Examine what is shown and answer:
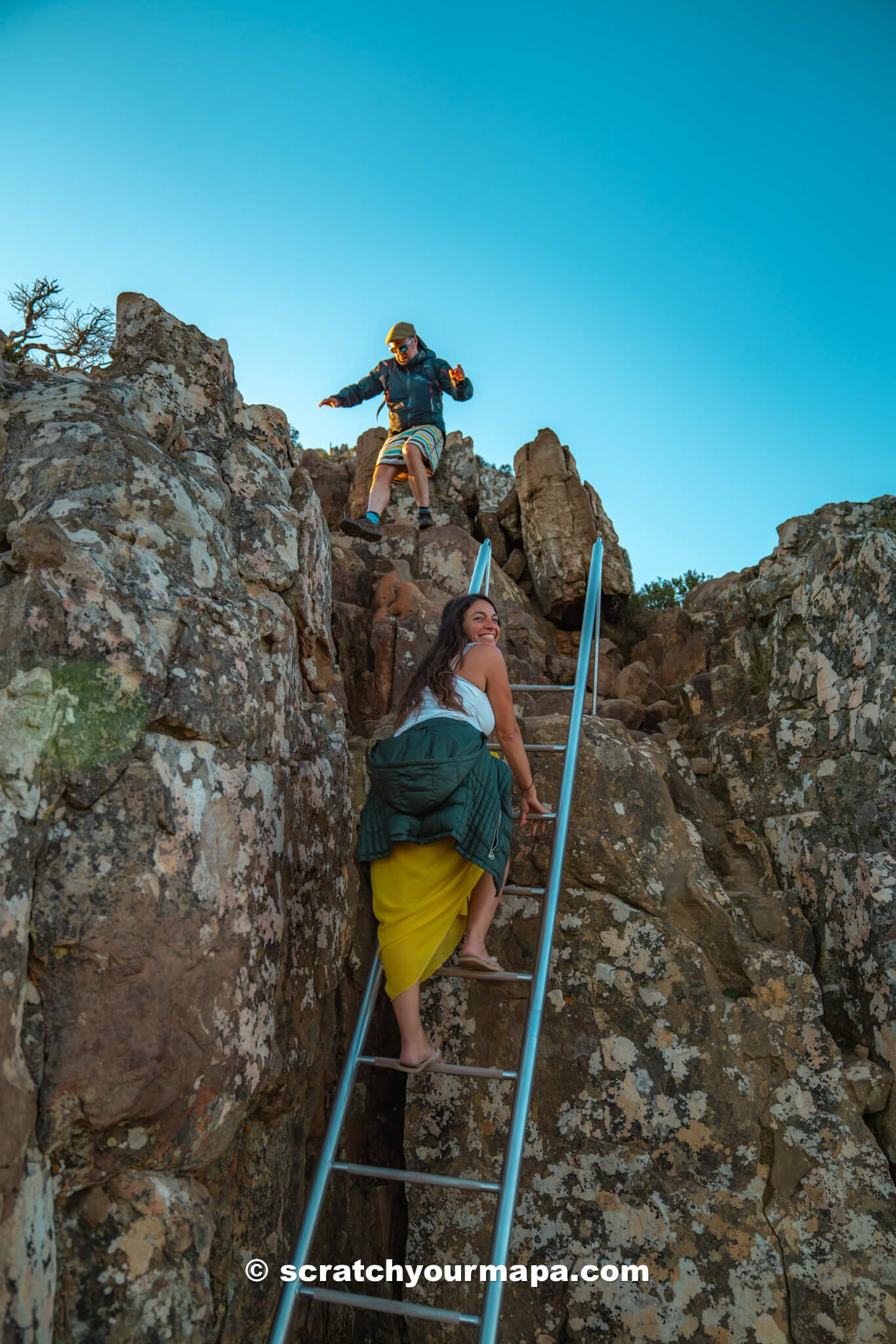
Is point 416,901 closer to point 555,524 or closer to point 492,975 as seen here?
point 492,975

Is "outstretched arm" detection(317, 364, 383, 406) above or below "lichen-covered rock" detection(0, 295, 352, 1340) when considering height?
above

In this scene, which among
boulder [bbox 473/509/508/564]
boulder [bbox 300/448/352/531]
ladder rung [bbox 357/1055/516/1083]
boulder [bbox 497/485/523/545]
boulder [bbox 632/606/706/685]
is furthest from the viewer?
boulder [bbox 497/485/523/545]

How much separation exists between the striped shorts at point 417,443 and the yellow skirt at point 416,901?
4788mm

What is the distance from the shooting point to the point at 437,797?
12.0 ft

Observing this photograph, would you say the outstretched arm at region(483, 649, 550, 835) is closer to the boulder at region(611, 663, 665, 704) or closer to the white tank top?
the white tank top

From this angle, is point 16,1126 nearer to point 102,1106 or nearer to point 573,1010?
point 102,1106

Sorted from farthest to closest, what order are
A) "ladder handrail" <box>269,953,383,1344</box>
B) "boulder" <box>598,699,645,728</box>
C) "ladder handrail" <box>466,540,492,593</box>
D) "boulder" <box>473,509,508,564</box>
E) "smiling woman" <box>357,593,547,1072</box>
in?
"boulder" <box>473,509,508,564</box>, "boulder" <box>598,699,645,728</box>, "ladder handrail" <box>466,540,492,593</box>, "smiling woman" <box>357,593,547,1072</box>, "ladder handrail" <box>269,953,383,1344</box>

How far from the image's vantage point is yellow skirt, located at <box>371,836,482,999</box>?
363cm

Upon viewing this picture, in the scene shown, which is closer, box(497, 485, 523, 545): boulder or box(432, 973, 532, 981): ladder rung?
box(432, 973, 532, 981): ladder rung

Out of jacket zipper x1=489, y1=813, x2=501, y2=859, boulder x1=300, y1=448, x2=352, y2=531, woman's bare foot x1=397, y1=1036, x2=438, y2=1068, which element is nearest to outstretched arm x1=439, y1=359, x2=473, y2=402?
boulder x1=300, y1=448, x2=352, y2=531

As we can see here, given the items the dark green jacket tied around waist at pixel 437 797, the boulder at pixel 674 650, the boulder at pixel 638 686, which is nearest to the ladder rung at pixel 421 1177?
the dark green jacket tied around waist at pixel 437 797

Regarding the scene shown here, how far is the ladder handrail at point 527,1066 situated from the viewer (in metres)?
2.97

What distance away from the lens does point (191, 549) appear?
3.63m

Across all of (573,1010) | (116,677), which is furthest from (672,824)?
(116,677)
